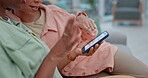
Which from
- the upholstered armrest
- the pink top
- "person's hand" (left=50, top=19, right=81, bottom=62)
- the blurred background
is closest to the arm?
"person's hand" (left=50, top=19, right=81, bottom=62)

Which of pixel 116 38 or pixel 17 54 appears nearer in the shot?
pixel 17 54

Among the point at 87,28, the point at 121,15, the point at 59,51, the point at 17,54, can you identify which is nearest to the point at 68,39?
the point at 59,51

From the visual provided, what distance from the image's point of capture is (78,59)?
1.60 meters

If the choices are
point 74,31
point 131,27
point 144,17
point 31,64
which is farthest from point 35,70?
point 144,17

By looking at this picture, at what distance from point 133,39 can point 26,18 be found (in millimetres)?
3741

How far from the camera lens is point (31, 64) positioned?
98cm

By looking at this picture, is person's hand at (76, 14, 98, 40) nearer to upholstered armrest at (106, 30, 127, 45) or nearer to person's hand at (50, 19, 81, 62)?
person's hand at (50, 19, 81, 62)

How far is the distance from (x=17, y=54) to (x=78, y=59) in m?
0.70

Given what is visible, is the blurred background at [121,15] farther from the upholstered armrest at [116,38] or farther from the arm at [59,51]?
the arm at [59,51]

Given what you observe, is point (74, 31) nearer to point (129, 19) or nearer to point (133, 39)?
point (133, 39)

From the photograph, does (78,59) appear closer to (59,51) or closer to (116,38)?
(59,51)

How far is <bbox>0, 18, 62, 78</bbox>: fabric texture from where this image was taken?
36.5 inches

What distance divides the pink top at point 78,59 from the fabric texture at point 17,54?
0.46 m

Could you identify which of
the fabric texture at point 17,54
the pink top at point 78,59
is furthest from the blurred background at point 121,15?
the fabric texture at point 17,54
